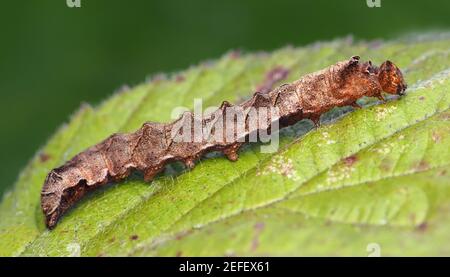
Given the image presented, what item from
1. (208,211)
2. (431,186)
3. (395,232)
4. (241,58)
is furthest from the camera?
(241,58)

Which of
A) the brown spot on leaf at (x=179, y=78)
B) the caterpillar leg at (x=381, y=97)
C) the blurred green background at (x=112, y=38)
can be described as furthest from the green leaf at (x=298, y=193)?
the blurred green background at (x=112, y=38)

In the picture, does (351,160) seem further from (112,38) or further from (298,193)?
(112,38)

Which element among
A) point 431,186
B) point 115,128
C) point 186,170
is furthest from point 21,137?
point 431,186

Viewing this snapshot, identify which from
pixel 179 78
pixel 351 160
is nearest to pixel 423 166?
pixel 351 160

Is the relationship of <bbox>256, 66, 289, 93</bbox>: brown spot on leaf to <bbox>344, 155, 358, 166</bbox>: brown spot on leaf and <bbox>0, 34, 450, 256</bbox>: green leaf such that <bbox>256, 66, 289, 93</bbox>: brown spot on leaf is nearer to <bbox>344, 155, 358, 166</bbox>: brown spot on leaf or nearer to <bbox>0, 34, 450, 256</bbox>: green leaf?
<bbox>0, 34, 450, 256</bbox>: green leaf

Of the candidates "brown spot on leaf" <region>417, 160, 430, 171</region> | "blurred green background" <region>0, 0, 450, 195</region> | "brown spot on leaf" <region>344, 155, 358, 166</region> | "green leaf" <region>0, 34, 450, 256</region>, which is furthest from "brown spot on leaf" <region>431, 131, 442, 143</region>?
"blurred green background" <region>0, 0, 450, 195</region>

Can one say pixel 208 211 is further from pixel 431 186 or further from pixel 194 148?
pixel 431 186

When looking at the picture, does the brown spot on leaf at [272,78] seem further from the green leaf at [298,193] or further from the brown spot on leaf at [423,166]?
the brown spot on leaf at [423,166]
